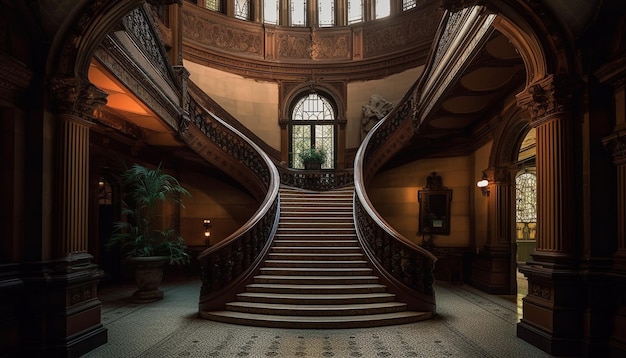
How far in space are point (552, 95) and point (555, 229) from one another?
4.73 ft

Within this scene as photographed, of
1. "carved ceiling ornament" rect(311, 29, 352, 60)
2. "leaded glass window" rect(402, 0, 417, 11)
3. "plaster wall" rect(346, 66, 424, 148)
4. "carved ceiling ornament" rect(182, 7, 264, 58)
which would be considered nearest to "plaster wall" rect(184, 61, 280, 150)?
"carved ceiling ornament" rect(182, 7, 264, 58)

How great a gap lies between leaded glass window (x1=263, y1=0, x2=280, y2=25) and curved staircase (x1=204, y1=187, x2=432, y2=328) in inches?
314

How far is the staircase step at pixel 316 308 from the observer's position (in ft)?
20.9

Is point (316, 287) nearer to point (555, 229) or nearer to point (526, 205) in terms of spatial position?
point (555, 229)

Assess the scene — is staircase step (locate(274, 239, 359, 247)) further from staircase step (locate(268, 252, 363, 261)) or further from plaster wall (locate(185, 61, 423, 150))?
plaster wall (locate(185, 61, 423, 150))

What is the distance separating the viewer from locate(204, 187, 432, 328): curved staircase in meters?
6.32

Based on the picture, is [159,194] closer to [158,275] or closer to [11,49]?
[158,275]

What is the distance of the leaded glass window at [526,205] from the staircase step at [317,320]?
1129 centimetres

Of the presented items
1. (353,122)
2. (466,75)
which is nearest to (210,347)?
(466,75)

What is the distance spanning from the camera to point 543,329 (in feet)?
16.3

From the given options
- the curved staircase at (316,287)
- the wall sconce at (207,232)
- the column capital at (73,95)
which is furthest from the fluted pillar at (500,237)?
the column capital at (73,95)

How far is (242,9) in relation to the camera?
14.8 meters

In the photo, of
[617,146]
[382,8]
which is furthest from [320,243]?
[382,8]

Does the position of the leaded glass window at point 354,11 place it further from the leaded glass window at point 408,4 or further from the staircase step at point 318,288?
the staircase step at point 318,288
